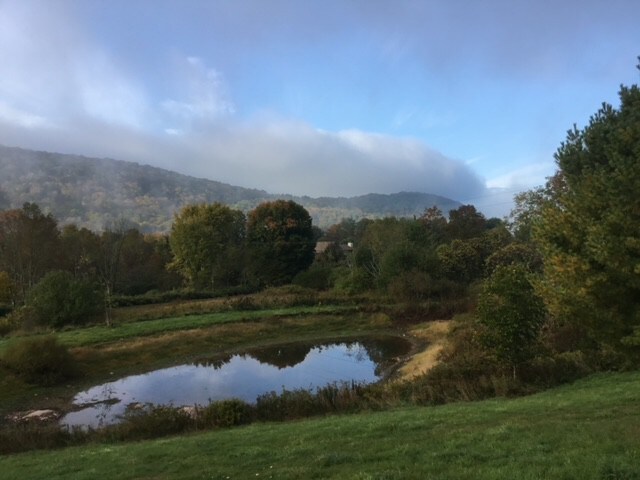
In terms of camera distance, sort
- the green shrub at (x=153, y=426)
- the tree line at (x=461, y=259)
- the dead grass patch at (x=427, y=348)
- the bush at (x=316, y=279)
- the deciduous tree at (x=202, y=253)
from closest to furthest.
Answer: the tree line at (x=461, y=259), the green shrub at (x=153, y=426), the dead grass patch at (x=427, y=348), the bush at (x=316, y=279), the deciduous tree at (x=202, y=253)

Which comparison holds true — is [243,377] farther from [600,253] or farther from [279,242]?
[279,242]

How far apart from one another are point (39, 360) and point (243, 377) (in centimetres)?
1074

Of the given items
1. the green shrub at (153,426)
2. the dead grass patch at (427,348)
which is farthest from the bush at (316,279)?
the green shrub at (153,426)

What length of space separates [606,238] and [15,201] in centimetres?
17375

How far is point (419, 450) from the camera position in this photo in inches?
345

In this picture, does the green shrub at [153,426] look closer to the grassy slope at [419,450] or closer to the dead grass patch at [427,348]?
the grassy slope at [419,450]

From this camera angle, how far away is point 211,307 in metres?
50.1

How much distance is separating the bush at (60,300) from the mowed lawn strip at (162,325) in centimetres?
156

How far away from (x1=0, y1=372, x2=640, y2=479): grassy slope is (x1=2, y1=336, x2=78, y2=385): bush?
1388 centimetres

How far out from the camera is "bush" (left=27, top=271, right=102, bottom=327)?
124 ft

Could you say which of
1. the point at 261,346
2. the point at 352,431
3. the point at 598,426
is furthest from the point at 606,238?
the point at 261,346

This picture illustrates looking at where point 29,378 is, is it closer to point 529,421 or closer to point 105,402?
point 105,402

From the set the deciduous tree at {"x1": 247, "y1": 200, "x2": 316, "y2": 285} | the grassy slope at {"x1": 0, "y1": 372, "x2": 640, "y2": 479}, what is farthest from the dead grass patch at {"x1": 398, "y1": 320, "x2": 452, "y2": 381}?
the deciduous tree at {"x1": 247, "y1": 200, "x2": 316, "y2": 285}

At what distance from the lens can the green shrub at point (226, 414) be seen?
667 inches
